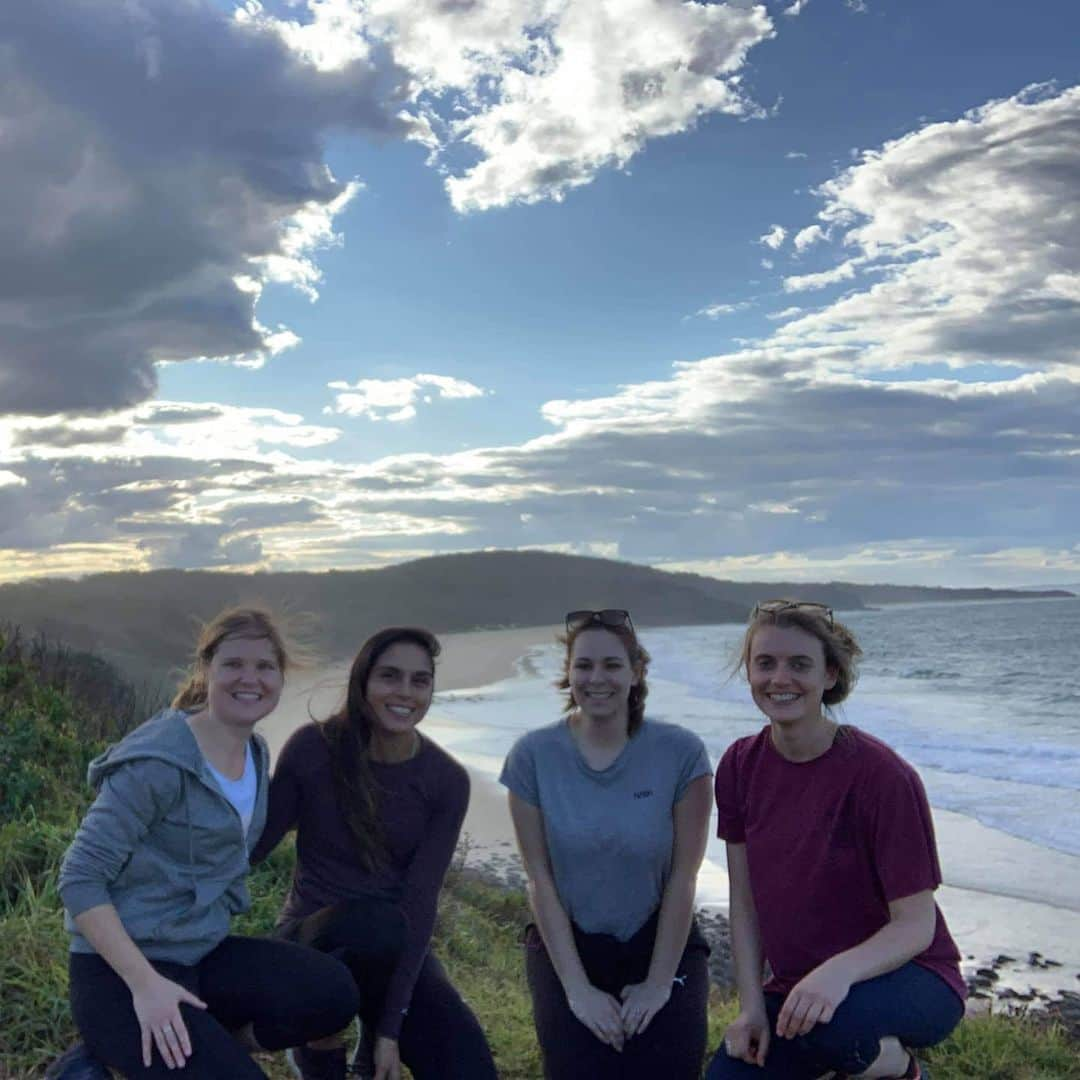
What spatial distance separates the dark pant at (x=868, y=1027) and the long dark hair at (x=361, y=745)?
1275 mm

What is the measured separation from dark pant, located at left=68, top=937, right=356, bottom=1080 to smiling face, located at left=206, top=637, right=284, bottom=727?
67 cm

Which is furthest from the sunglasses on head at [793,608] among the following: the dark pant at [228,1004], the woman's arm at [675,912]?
the dark pant at [228,1004]

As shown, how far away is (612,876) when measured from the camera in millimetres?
3705

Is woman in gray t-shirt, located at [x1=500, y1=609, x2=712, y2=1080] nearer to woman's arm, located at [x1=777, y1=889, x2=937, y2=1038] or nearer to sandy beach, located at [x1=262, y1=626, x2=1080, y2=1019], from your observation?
woman's arm, located at [x1=777, y1=889, x2=937, y2=1038]

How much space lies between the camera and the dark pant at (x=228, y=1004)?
3.08 m

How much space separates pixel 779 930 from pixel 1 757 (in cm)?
492

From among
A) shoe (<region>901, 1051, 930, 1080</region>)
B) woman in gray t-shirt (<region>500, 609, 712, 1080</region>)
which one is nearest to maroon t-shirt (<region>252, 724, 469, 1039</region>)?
woman in gray t-shirt (<region>500, 609, 712, 1080</region>)

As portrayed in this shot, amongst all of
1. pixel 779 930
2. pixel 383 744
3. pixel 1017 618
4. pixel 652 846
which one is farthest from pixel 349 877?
pixel 1017 618

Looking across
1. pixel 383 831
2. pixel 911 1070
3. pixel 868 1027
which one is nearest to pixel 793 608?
pixel 868 1027

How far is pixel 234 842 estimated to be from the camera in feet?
10.9

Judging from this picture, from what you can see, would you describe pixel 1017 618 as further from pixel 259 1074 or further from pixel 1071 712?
pixel 259 1074

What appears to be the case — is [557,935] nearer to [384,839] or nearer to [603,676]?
[384,839]

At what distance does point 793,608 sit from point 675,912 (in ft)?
3.36

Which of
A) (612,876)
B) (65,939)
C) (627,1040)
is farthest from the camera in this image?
(65,939)
